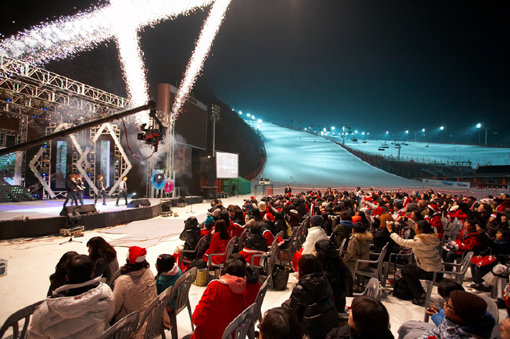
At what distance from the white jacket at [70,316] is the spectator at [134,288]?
16.1 inches

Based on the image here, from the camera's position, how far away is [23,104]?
13172 millimetres

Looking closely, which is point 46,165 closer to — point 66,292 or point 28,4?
point 28,4

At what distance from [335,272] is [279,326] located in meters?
1.69

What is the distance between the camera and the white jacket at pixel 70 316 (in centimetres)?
200

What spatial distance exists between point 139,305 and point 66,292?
0.71 m

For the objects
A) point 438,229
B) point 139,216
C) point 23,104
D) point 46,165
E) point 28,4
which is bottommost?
point 139,216

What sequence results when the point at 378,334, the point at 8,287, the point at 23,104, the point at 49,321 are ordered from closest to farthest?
the point at 378,334 → the point at 49,321 → the point at 8,287 → the point at 23,104

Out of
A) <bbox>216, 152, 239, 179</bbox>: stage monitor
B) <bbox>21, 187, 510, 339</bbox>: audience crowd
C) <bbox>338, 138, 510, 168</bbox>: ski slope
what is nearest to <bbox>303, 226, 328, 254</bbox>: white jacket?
<bbox>21, 187, 510, 339</bbox>: audience crowd

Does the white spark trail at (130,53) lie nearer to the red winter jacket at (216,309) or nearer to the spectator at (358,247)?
the spectator at (358,247)

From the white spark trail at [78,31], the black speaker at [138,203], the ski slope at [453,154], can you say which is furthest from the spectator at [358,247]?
the ski slope at [453,154]

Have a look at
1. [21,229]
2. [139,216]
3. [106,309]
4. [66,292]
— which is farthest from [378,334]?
[139,216]

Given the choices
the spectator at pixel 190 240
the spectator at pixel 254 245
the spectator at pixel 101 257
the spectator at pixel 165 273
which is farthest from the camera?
the spectator at pixel 190 240

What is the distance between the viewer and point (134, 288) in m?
2.60

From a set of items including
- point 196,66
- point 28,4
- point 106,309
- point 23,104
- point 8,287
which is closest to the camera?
point 106,309
